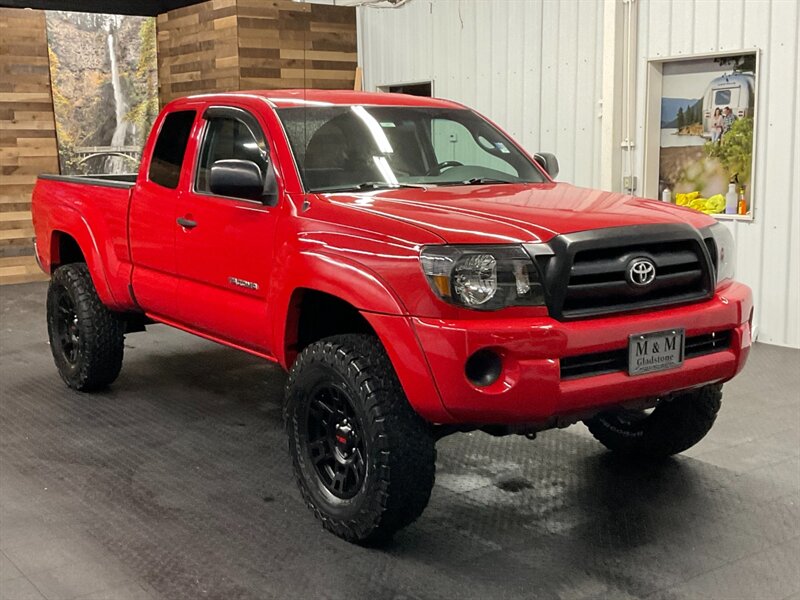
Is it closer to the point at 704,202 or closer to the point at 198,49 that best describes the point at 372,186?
the point at 704,202

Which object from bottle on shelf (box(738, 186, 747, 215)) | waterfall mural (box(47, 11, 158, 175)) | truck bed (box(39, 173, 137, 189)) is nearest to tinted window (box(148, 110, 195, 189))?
truck bed (box(39, 173, 137, 189))

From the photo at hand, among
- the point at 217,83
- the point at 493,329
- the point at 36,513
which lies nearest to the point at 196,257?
the point at 36,513

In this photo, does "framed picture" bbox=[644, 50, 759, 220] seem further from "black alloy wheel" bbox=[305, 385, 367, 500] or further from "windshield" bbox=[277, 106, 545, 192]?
"black alloy wheel" bbox=[305, 385, 367, 500]

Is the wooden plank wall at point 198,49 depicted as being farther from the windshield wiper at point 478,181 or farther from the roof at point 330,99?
the windshield wiper at point 478,181

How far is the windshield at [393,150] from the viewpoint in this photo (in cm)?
394

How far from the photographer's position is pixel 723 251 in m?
3.64

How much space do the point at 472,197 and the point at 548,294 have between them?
0.74m

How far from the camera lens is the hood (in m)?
3.14

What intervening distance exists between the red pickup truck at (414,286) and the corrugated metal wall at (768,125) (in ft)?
8.89

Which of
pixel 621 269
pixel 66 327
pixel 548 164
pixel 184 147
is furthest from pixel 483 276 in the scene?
pixel 66 327

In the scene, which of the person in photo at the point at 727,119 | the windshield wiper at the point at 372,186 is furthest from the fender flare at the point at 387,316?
the person in photo at the point at 727,119

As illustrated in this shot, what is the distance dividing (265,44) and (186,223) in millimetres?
5734

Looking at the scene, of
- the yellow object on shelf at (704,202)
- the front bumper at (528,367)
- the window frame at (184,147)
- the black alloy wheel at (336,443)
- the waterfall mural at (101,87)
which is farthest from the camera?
the waterfall mural at (101,87)

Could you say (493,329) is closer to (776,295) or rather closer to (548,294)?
(548,294)
